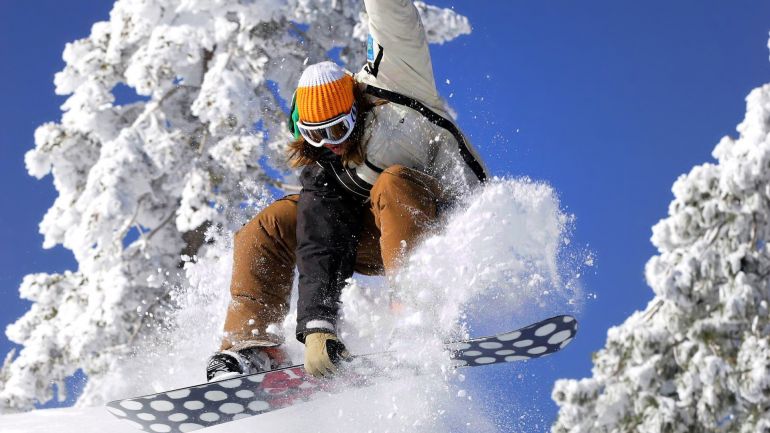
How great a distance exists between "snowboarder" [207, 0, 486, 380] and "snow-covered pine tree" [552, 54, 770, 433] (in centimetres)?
152

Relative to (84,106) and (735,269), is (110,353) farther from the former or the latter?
(735,269)

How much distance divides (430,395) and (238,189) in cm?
636

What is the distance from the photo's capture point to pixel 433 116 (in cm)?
468

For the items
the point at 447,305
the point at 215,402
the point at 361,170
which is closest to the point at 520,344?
the point at 447,305

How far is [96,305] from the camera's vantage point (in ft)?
33.6

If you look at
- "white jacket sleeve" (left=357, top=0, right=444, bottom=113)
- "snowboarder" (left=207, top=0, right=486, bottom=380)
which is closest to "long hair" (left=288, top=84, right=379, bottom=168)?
"snowboarder" (left=207, top=0, right=486, bottom=380)

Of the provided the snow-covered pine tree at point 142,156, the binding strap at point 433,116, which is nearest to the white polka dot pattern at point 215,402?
the binding strap at point 433,116

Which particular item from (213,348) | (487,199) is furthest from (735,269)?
(213,348)

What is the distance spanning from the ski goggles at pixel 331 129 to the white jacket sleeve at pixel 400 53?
0.28 metres

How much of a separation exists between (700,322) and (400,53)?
2.27 m

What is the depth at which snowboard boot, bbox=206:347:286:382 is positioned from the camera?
4.80 meters

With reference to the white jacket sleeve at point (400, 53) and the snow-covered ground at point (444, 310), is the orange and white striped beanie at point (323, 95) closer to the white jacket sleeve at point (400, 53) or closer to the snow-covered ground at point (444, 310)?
the white jacket sleeve at point (400, 53)

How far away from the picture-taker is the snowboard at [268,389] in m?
4.61

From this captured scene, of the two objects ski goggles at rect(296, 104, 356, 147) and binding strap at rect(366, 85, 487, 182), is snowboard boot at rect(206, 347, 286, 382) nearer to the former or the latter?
ski goggles at rect(296, 104, 356, 147)
